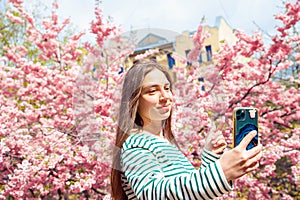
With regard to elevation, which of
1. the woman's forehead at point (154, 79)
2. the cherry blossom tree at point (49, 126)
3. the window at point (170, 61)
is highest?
the window at point (170, 61)

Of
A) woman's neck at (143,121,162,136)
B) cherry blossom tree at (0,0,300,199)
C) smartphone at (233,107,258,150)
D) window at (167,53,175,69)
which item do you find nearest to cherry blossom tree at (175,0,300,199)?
cherry blossom tree at (0,0,300,199)

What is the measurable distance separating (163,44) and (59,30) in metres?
3.80

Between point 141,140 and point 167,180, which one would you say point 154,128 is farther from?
point 167,180

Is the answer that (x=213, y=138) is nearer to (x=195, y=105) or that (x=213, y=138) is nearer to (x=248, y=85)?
(x=195, y=105)

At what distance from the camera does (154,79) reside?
1.08 m

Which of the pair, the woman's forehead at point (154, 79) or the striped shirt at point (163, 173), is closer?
the striped shirt at point (163, 173)

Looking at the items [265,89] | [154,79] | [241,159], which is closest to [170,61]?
[154,79]

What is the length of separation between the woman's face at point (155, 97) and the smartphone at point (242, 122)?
0.27m

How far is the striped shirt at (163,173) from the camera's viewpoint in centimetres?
80

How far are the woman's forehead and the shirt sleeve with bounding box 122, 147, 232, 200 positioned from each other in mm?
201

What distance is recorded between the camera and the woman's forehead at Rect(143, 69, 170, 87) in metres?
1.07

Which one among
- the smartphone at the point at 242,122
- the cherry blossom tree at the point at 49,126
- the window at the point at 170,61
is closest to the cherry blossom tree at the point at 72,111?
the cherry blossom tree at the point at 49,126

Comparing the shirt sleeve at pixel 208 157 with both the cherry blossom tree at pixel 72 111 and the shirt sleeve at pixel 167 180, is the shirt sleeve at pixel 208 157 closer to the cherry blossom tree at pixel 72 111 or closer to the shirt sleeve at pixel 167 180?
the shirt sleeve at pixel 167 180

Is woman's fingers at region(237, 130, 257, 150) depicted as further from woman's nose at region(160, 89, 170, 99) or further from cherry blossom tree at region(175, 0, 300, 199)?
A: cherry blossom tree at region(175, 0, 300, 199)
